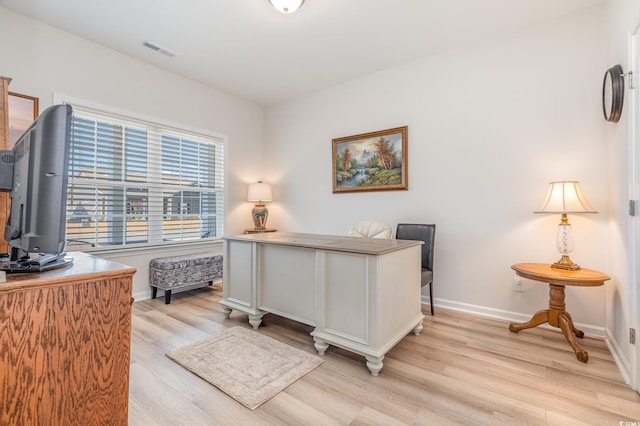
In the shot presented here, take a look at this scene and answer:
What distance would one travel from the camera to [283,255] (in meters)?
2.49

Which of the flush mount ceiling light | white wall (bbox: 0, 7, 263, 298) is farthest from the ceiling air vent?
the flush mount ceiling light

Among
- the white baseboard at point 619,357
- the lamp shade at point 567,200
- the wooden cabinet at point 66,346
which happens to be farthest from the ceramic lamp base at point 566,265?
the wooden cabinet at point 66,346

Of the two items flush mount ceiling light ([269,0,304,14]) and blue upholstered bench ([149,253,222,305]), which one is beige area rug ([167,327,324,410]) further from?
flush mount ceiling light ([269,0,304,14])

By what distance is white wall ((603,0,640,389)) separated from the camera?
1791 mm

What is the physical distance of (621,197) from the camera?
2027 millimetres

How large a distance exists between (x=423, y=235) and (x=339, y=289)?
1.38 meters

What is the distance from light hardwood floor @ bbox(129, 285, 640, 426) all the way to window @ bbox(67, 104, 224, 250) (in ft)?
4.58

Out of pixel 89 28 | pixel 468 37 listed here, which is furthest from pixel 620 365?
pixel 89 28

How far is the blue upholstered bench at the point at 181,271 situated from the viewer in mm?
3330

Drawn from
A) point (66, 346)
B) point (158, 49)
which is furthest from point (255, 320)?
point (158, 49)

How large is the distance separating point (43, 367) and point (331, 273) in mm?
1534

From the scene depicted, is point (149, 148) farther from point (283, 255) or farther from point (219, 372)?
point (219, 372)

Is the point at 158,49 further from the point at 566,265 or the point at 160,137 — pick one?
the point at 566,265

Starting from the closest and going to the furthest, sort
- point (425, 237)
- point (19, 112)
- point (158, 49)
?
point (19, 112) → point (425, 237) → point (158, 49)
